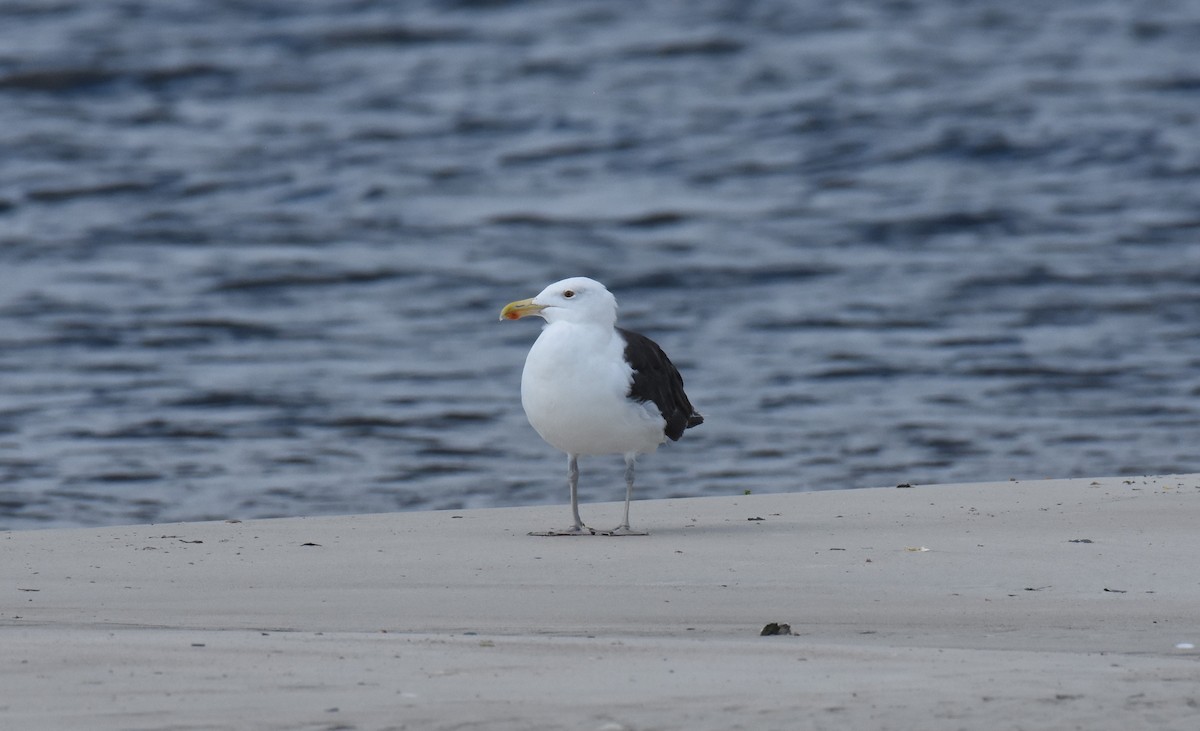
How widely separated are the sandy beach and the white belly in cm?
39

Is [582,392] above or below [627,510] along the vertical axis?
above

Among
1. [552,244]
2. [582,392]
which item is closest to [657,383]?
[582,392]

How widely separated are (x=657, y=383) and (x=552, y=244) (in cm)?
1061

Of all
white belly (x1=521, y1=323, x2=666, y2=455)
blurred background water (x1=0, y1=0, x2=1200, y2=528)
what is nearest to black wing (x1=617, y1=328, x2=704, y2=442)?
white belly (x1=521, y1=323, x2=666, y2=455)

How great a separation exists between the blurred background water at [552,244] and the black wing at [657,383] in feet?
7.41

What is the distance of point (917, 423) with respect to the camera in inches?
424

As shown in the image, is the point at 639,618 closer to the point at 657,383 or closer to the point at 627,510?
the point at 627,510

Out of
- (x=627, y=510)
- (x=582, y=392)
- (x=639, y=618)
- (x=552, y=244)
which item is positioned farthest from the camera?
(x=552, y=244)

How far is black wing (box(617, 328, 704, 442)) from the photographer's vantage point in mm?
6539

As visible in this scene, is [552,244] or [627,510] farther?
[552,244]

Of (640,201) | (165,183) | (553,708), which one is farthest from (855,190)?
(553,708)

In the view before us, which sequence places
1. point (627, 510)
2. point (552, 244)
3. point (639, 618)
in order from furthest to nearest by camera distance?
1. point (552, 244)
2. point (627, 510)
3. point (639, 618)

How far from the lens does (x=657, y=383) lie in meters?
6.62

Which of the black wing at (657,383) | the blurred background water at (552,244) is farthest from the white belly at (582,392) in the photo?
the blurred background water at (552,244)
